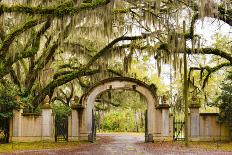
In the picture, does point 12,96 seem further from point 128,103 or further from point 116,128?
point 116,128

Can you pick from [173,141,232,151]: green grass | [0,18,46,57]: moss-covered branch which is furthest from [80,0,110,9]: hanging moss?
[173,141,232,151]: green grass

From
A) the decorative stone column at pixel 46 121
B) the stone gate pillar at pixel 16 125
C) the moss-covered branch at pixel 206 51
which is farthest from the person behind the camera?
the decorative stone column at pixel 46 121

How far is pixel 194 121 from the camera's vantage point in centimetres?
2756

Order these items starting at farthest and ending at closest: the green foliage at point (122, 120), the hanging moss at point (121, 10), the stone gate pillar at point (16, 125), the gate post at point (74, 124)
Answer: the green foliage at point (122, 120)
the gate post at point (74, 124)
the stone gate pillar at point (16, 125)
the hanging moss at point (121, 10)

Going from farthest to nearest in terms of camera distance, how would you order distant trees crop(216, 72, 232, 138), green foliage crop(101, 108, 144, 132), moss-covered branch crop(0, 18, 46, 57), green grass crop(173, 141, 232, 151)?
green foliage crop(101, 108, 144, 132) → distant trees crop(216, 72, 232, 138) → green grass crop(173, 141, 232, 151) → moss-covered branch crop(0, 18, 46, 57)

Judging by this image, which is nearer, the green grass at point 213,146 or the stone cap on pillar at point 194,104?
the green grass at point 213,146

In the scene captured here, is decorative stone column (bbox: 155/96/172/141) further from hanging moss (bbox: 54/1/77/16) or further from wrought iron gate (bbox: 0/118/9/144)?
hanging moss (bbox: 54/1/77/16)

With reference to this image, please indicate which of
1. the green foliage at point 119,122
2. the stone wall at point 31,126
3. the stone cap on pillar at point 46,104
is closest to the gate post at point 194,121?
the stone wall at point 31,126

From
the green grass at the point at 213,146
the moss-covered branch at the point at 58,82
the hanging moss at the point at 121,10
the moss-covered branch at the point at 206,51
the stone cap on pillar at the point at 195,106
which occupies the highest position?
the hanging moss at the point at 121,10

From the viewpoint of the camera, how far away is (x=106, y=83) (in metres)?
28.2

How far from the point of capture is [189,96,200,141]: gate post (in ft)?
90.1

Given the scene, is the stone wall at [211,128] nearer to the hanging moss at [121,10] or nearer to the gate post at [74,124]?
the gate post at [74,124]

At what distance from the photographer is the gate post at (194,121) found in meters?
27.5

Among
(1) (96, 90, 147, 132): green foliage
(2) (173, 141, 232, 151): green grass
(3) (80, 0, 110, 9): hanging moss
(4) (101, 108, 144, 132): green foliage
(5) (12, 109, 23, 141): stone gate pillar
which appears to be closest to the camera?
(3) (80, 0, 110, 9): hanging moss
